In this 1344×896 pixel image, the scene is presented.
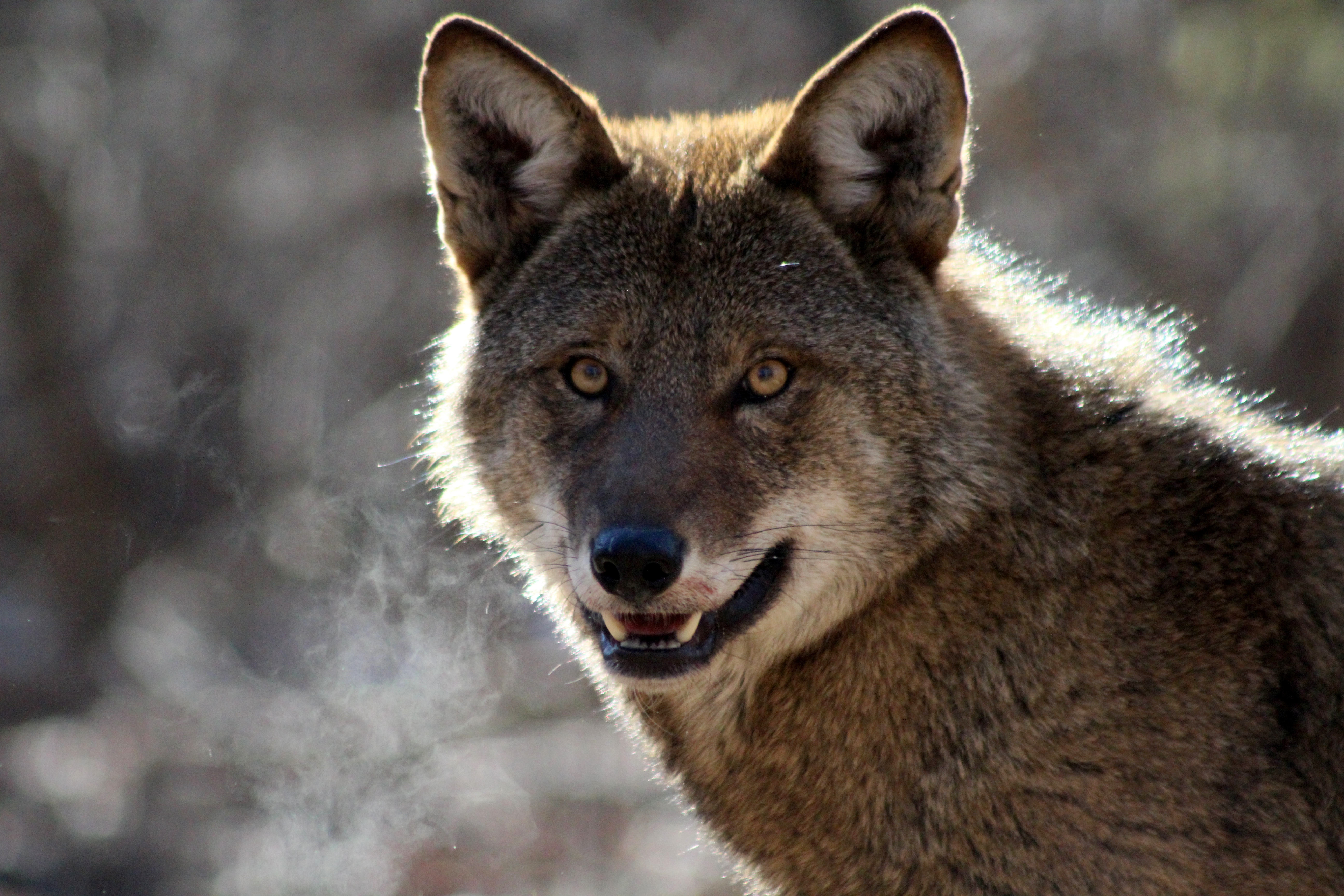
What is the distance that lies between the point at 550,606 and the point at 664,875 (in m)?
2.82

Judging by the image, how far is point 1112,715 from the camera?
9.79 feet

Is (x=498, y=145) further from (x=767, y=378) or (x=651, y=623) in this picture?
(x=651, y=623)

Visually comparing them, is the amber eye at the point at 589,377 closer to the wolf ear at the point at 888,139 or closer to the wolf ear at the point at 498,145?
the wolf ear at the point at 498,145

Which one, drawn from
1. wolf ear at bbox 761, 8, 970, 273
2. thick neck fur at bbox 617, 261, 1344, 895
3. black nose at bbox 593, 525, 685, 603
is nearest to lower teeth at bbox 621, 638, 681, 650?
black nose at bbox 593, 525, 685, 603

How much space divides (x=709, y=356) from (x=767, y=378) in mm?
153

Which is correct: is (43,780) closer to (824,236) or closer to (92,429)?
(92,429)

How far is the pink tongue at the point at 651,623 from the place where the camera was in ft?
10.3

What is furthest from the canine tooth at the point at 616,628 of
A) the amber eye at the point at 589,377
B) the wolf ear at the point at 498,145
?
the wolf ear at the point at 498,145

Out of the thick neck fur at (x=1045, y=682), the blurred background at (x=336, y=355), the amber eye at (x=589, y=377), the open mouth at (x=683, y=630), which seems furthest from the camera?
the blurred background at (x=336, y=355)

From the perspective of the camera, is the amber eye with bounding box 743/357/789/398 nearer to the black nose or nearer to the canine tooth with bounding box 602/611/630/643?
the black nose

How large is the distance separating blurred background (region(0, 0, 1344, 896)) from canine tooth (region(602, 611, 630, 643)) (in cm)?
213

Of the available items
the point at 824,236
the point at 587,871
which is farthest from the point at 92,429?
the point at 824,236

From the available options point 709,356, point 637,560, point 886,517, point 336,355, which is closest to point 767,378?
point 709,356

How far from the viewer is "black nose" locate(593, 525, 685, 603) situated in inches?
117
